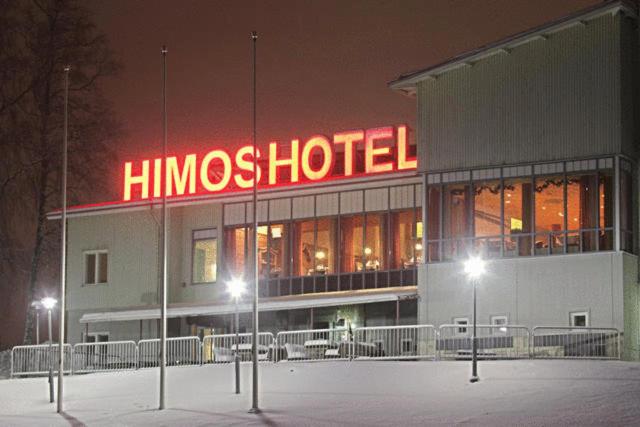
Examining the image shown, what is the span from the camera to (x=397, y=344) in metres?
37.2

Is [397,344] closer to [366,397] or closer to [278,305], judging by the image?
[366,397]

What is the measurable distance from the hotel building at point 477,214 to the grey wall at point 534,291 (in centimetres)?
4

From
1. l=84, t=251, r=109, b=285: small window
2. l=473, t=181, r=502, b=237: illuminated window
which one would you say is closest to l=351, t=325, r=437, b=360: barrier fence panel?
l=473, t=181, r=502, b=237: illuminated window

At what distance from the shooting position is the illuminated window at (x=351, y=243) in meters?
44.7

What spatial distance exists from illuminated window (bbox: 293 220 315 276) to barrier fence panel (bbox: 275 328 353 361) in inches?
269

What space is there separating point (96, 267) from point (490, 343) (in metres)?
21.2

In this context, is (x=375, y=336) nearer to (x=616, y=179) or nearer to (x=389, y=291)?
(x=389, y=291)

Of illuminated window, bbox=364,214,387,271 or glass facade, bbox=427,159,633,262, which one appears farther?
illuminated window, bbox=364,214,387,271

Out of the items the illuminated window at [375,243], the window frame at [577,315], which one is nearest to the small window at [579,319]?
the window frame at [577,315]

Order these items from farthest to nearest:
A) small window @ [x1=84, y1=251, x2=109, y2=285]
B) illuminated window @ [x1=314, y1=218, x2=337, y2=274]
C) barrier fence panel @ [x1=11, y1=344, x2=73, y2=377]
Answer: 1. small window @ [x1=84, y1=251, x2=109, y2=285]
2. barrier fence panel @ [x1=11, y1=344, x2=73, y2=377]
3. illuminated window @ [x1=314, y1=218, x2=337, y2=274]

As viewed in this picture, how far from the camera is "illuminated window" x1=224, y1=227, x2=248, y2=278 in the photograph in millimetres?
47219

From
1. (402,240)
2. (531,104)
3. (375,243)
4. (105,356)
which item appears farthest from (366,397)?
(105,356)

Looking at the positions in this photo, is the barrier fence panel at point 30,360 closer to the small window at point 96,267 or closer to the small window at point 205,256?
the small window at point 96,267

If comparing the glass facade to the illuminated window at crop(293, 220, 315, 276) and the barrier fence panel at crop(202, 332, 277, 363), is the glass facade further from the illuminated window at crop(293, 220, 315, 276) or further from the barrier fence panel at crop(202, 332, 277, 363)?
the illuminated window at crop(293, 220, 315, 276)
